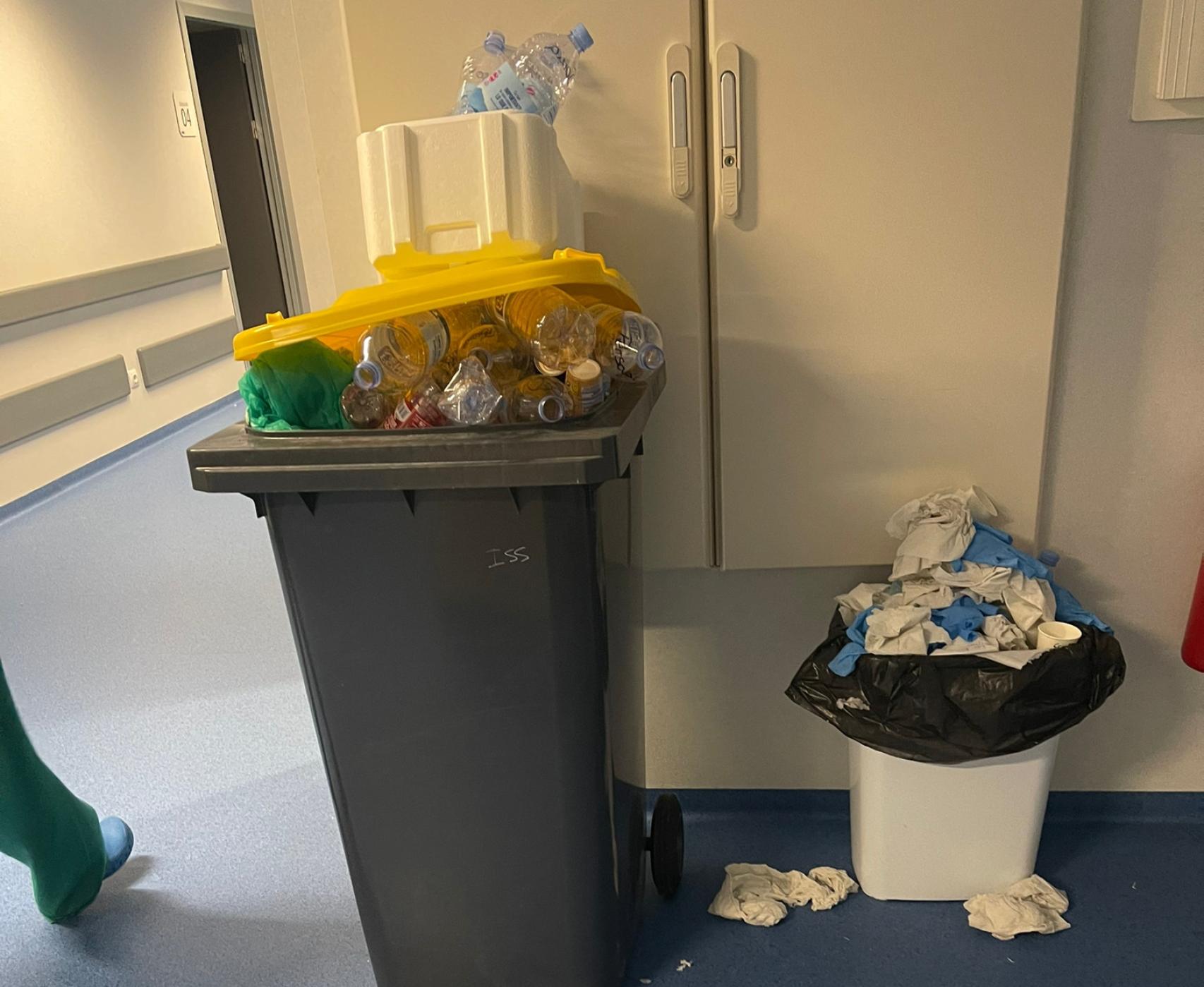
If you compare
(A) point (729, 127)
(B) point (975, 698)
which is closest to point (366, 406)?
(A) point (729, 127)

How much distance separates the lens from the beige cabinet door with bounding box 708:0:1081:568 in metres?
1.29

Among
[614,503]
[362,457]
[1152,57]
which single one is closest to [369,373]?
[362,457]

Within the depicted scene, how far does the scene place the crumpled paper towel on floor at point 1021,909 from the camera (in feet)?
4.81

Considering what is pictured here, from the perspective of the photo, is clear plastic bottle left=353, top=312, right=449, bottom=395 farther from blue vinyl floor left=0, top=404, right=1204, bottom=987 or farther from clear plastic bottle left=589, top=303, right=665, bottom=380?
blue vinyl floor left=0, top=404, right=1204, bottom=987

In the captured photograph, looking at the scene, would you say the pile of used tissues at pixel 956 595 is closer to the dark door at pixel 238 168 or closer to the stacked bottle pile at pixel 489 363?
the stacked bottle pile at pixel 489 363

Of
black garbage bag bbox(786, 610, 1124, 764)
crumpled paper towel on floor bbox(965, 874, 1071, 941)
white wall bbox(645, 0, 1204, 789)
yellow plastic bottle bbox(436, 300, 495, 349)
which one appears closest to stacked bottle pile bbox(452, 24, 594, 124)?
yellow plastic bottle bbox(436, 300, 495, 349)

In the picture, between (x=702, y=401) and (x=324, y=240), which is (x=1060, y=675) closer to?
(x=702, y=401)

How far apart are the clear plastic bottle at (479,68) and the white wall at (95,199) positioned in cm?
334

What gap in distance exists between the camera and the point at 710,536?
5.18 feet

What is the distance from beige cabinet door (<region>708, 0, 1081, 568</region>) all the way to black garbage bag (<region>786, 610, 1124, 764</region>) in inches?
10.5

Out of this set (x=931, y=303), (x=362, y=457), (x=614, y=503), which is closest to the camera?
(x=362, y=457)

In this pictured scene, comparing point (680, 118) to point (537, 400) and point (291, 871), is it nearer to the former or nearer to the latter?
point (537, 400)

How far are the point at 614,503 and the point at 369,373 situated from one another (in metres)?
0.36

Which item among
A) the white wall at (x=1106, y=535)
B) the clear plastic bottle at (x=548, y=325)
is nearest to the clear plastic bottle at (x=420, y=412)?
the clear plastic bottle at (x=548, y=325)
